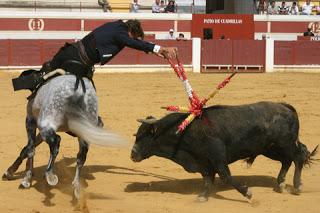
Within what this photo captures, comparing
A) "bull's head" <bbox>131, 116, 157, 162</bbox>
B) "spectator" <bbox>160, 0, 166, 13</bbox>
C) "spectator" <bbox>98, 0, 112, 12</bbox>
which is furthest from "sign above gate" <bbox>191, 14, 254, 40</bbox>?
"bull's head" <bbox>131, 116, 157, 162</bbox>

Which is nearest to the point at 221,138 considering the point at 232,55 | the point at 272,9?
the point at 232,55

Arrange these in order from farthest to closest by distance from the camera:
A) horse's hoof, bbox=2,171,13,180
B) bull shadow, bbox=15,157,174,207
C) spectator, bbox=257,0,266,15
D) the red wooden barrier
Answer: spectator, bbox=257,0,266,15, the red wooden barrier, horse's hoof, bbox=2,171,13,180, bull shadow, bbox=15,157,174,207

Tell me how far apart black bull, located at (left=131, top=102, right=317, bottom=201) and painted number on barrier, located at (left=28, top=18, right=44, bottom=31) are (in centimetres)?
1690

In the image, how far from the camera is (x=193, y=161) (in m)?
5.40

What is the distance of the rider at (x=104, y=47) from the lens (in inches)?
203

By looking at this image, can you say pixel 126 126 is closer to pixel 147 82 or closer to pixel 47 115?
pixel 47 115

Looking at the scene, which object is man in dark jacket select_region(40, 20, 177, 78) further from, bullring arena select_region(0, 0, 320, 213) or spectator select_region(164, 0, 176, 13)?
spectator select_region(164, 0, 176, 13)

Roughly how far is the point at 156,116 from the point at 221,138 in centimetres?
485

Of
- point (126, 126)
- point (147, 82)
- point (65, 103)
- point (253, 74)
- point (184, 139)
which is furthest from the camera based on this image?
point (253, 74)

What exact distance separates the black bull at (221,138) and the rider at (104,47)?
0.62 metres

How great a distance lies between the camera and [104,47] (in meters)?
5.22

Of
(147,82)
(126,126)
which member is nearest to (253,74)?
(147,82)

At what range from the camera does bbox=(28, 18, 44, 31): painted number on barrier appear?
21609mm

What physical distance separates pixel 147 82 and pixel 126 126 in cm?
684
